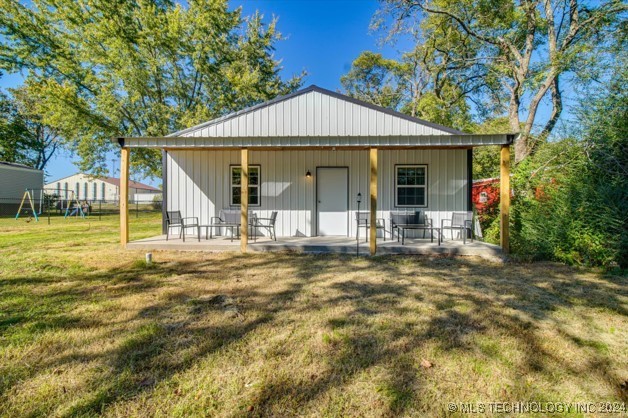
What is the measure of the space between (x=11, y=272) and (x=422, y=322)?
6.44 meters

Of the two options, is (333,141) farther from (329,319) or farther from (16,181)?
(16,181)

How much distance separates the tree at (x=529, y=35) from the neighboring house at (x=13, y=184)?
2435 cm

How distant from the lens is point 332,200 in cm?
850

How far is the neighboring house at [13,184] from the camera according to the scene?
1859 cm

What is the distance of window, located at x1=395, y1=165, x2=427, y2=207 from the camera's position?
27.4ft

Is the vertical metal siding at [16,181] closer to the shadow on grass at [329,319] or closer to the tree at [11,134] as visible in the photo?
the tree at [11,134]

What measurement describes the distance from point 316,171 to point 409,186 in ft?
8.85

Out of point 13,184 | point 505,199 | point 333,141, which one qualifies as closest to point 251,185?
point 333,141

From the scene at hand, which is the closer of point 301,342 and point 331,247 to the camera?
point 301,342

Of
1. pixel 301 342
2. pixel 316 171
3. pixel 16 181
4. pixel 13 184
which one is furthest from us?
pixel 16 181

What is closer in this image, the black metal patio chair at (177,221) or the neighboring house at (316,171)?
the black metal patio chair at (177,221)

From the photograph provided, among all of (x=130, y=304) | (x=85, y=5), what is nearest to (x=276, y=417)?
(x=130, y=304)

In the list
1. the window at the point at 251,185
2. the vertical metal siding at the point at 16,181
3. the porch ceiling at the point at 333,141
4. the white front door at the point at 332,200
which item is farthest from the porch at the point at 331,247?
the vertical metal siding at the point at 16,181

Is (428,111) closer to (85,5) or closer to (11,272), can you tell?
(11,272)
